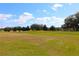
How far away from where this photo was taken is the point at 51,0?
5.70 ft

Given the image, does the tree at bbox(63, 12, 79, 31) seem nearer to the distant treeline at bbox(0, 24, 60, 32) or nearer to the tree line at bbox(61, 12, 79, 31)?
the tree line at bbox(61, 12, 79, 31)

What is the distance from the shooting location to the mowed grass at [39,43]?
1.69 metres

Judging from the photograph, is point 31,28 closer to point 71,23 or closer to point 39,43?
point 39,43

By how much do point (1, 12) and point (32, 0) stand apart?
328 millimetres

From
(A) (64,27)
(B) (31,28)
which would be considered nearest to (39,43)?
(B) (31,28)

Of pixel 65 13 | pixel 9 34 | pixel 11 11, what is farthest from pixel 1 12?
pixel 65 13

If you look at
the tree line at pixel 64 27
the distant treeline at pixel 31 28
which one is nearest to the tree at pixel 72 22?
the tree line at pixel 64 27

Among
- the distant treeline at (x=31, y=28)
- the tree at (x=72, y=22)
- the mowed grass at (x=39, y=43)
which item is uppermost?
the tree at (x=72, y=22)

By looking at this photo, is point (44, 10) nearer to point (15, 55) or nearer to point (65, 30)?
point (65, 30)

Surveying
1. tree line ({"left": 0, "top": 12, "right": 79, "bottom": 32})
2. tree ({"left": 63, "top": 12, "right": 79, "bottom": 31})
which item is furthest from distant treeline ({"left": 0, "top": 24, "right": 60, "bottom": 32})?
tree ({"left": 63, "top": 12, "right": 79, "bottom": 31})

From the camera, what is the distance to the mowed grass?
5.55ft

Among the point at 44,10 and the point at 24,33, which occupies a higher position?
the point at 44,10

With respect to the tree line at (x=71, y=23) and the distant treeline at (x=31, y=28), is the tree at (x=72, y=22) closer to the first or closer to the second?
the tree line at (x=71, y=23)

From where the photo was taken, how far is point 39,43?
1.73m
